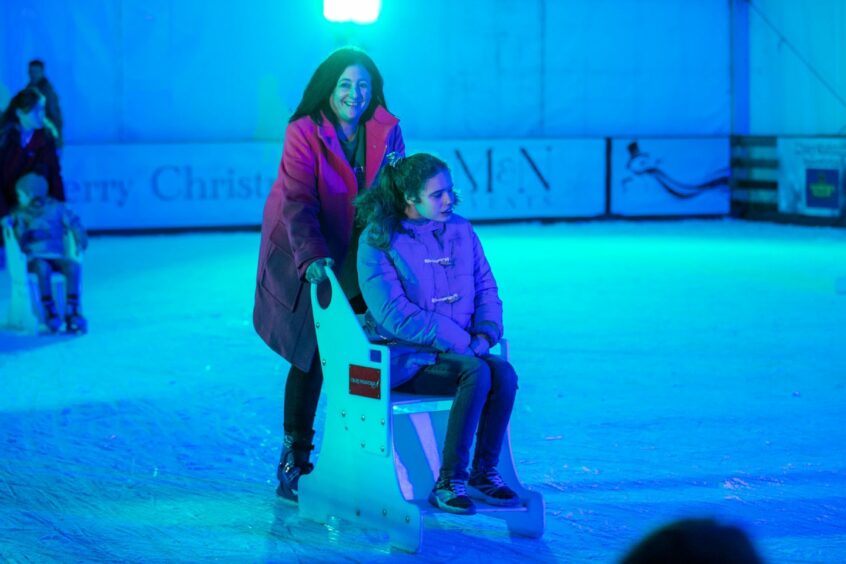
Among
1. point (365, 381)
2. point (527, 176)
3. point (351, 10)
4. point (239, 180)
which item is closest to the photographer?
point (365, 381)

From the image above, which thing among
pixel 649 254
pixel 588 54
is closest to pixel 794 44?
pixel 588 54

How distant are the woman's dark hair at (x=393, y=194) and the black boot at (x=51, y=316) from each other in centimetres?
453

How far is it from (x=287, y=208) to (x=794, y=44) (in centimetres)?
1375

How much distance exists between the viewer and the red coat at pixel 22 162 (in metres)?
7.70

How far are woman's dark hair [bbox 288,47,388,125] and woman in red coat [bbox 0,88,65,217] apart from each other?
13.5 ft

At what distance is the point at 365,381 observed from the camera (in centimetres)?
369

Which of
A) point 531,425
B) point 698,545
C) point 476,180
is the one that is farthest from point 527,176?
point 698,545

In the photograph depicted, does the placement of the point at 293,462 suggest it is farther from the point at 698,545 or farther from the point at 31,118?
the point at 31,118

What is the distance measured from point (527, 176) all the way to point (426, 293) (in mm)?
12599

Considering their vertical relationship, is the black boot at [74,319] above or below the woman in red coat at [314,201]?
below

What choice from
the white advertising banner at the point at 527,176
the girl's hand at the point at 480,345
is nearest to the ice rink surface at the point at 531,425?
the girl's hand at the point at 480,345

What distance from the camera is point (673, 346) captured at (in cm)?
714

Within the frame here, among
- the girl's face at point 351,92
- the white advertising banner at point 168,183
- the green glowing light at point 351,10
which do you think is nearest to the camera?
the girl's face at point 351,92

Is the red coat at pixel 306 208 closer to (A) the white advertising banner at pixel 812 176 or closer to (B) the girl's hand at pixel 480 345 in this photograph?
(B) the girl's hand at pixel 480 345
